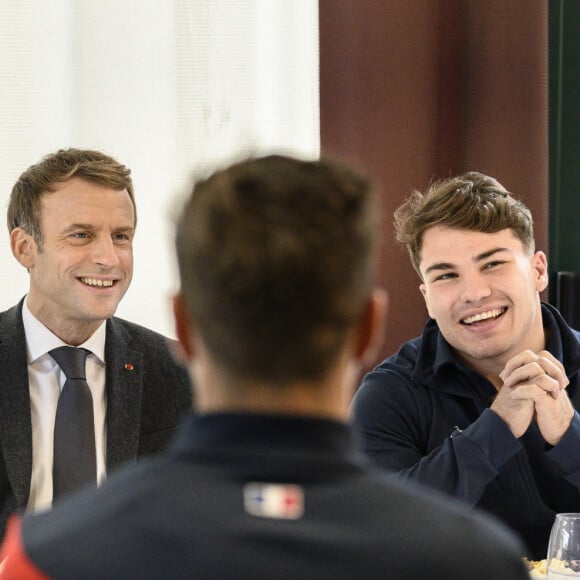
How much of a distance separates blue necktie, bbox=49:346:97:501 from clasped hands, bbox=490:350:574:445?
0.87 m

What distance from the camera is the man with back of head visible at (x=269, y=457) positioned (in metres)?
0.69

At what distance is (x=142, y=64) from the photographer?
3.01 metres

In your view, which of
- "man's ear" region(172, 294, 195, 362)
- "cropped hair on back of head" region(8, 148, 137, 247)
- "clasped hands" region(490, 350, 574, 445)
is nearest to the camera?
"man's ear" region(172, 294, 195, 362)

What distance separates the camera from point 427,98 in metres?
3.15

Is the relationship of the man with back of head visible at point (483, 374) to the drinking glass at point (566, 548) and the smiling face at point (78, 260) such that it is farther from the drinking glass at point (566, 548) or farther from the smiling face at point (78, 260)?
the smiling face at point (78, 260)

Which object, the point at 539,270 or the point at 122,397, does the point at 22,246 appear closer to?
A: the point at 122,397

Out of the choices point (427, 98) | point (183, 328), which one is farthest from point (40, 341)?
point (183, 328)

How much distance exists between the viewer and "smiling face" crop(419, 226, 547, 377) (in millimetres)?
2295

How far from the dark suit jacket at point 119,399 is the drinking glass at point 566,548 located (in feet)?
3.25

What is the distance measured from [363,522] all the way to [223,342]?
0.50 feet

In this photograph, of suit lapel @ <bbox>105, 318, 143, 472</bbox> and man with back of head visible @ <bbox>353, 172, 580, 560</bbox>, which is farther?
suit lapel @ <bbox>105, 318, 143, 472</bbox>

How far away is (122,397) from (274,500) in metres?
1.73

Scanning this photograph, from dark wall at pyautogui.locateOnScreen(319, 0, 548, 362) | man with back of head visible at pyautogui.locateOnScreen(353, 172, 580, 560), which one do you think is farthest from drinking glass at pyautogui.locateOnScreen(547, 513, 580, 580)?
dark wall at pyautogui.locateOnScreen(319, 0, 548, 362)

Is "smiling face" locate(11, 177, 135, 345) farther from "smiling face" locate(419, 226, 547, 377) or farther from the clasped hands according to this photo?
the clasped hands
